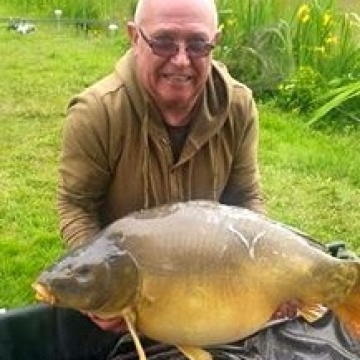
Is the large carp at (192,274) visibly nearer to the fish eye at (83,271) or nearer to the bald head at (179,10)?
the fish eye at (83,271)

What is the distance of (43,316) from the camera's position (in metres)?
2.47

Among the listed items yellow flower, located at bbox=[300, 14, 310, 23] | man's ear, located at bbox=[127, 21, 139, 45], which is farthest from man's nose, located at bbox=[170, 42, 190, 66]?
yellow flower, located at bbox=[300, 14, 310, 23]

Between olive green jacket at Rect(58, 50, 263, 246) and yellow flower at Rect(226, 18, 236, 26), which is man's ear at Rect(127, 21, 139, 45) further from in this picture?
yellow flower at Rect(226, 18, 236, 26)

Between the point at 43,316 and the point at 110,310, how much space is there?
53cm

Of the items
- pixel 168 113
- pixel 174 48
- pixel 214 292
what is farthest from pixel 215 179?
pixel 214 292

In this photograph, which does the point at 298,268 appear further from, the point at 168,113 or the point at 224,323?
the point at 168,113

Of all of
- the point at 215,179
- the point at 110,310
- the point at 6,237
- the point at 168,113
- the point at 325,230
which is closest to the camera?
the point at 110,310

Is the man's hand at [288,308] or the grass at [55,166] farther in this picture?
the grass at [55,166]

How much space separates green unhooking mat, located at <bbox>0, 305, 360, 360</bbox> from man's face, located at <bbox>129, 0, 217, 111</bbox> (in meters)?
0.63

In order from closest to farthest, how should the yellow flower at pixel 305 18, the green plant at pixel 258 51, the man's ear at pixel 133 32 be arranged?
the man's ear at pixel 133 32 → the green plant at pixel 258 51 → the yellow flower at pixel 305 18

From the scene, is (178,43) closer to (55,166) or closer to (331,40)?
(55,166)

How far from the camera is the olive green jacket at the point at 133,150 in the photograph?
2441 millimetres

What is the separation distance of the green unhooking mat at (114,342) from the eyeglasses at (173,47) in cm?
71

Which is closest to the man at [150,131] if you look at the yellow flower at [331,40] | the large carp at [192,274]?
the large carp at [192,274]
